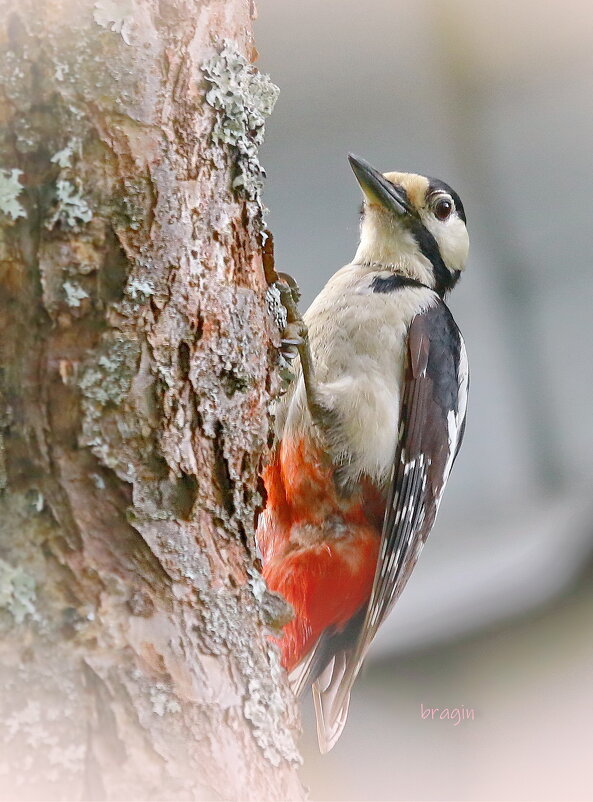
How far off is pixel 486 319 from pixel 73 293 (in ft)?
8.43

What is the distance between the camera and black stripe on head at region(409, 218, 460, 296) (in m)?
2.33

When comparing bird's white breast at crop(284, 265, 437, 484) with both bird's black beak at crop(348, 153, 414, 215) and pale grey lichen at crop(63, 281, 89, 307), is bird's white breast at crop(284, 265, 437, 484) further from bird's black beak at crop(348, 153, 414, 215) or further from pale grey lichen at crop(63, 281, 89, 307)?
pale grey lichen at crop(63, 281, 89, 307)

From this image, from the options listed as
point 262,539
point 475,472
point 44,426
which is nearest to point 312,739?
point 262,539

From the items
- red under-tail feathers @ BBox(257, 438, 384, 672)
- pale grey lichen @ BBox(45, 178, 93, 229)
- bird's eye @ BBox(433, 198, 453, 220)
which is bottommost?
red under-tail feathers @ BBox(257, 438, 384, 672)

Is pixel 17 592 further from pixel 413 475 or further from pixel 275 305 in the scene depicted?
pixel 413 475

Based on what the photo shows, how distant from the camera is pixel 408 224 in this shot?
2324 millimetres

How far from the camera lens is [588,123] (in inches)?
130

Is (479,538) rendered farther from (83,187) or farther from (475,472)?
(83,187)

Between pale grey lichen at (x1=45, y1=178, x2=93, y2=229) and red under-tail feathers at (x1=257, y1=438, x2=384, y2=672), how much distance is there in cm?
106

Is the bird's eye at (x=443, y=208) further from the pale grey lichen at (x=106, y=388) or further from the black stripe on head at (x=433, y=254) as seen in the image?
the pale grey lichen at (x=106, y=388)

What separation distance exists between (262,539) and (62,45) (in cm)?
130

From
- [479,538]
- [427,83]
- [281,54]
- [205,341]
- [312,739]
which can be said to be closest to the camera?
[205,341]

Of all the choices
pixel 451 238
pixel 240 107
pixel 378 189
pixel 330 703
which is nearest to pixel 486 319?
pixel 451 238

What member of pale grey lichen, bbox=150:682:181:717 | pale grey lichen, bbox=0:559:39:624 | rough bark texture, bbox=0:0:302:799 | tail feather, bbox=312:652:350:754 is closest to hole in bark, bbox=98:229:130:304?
rough bark texture, bbox=0:0:302:799
